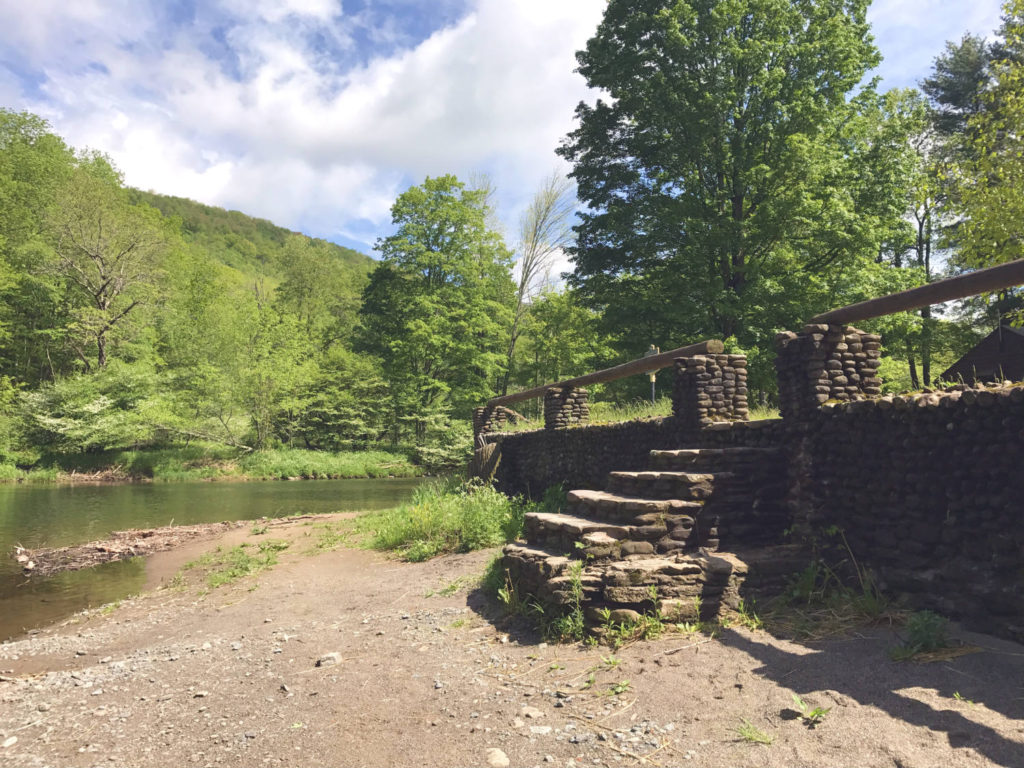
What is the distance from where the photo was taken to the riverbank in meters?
27.0

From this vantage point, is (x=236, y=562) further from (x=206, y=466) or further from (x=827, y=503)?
(x=206, y=466)

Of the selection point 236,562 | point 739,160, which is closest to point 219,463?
point 236,562

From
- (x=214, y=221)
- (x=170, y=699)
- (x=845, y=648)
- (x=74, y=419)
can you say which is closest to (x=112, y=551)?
(x=170, y=699)

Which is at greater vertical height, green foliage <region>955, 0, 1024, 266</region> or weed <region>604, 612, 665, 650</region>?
green foliage <region>955, 0, 1024, 266</region>

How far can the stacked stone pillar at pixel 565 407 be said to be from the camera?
12.1 m

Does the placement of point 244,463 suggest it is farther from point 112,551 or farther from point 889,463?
point 889,463

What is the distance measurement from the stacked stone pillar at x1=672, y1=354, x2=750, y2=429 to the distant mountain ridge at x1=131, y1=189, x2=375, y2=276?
5144 cm

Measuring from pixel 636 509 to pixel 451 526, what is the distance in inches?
185

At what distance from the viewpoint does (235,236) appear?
72.5 meters

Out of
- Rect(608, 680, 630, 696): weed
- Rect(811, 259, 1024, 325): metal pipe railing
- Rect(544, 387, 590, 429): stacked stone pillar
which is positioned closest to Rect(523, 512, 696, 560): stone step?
Rect(608, 680, 630, 696): weed

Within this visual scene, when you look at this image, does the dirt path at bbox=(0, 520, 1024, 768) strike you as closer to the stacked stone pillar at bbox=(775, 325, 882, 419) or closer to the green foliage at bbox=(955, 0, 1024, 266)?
the stacked stone pillar at bbox=(775, 325, 882, 419)

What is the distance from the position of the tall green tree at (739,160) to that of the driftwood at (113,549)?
39.5 ft

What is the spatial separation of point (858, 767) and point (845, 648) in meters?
1.40

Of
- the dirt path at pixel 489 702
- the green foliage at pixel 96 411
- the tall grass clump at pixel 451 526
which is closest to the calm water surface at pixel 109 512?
the dirt path at pixel 489 702
